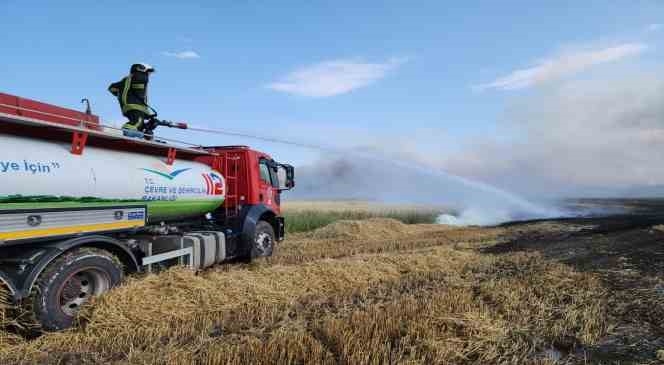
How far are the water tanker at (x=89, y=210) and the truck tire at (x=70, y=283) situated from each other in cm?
1

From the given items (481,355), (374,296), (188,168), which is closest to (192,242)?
(188,168)

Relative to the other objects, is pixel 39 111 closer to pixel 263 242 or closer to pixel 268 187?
pixel 263 242

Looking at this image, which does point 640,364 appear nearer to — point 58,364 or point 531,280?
point 531,280

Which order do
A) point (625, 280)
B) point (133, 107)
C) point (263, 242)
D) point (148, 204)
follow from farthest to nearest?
point (263, 242) → point (133, 107) → point (625, 280) → point (148, 204)

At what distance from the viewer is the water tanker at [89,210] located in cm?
526

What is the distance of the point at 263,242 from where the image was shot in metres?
10.8

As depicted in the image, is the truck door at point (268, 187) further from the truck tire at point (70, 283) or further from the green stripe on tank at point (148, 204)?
the truck tire at point (70, 283)

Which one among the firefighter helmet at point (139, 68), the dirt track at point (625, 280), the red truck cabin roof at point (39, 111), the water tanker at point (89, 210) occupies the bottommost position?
the dirt track at point (625, 280)

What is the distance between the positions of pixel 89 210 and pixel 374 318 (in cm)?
449

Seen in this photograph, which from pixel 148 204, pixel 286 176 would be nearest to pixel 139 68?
pixel 148 204

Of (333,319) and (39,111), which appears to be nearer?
(333,319)

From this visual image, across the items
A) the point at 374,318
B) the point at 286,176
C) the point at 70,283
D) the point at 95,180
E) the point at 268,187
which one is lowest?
the point at 374,318

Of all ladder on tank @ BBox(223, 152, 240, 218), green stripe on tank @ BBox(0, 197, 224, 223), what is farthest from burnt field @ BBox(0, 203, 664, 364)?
ladder on tank @ BBox(223, 152, 240, 218)

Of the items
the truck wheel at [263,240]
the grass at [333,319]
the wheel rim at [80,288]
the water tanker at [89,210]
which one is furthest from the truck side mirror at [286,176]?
the wheel rim at [80,288]
